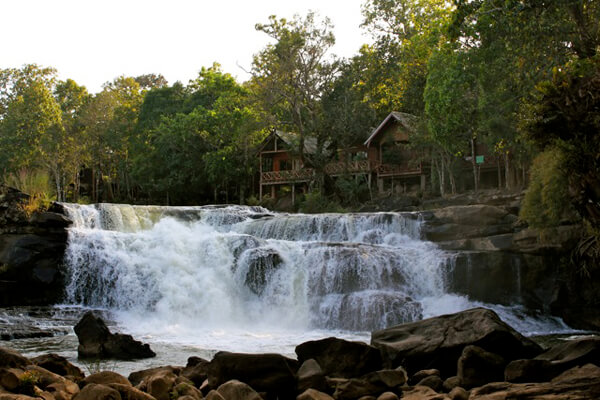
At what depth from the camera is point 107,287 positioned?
19375mm

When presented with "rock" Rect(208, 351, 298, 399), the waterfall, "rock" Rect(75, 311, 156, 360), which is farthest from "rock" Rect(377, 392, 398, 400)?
the waterfall

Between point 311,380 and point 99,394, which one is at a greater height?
point 99,394

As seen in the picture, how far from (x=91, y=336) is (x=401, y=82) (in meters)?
26.5

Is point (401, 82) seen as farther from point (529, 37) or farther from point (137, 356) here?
point (137, 356)

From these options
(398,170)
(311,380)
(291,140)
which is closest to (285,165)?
(291,140)

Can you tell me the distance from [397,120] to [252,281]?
2011 centimetres

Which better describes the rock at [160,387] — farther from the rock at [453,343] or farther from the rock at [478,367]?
the rock at [478,367]

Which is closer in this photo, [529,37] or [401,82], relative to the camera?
[529,37]

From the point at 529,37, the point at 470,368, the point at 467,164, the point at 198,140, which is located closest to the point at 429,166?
the point at 467,164

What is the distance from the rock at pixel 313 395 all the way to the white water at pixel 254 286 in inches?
329

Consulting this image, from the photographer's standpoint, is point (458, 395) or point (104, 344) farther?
point (104, 344)

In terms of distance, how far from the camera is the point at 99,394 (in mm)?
6984

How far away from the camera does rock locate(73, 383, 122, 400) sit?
22.9 ft

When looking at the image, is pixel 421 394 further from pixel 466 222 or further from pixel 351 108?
pixel 351 108
